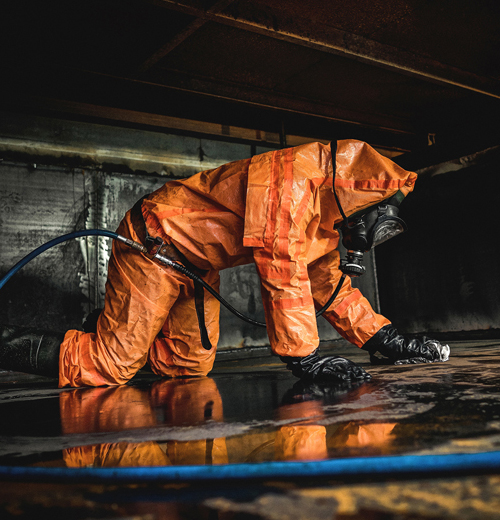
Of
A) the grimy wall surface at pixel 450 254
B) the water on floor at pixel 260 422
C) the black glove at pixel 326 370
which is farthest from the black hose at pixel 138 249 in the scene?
the grimy wall surface at pixel 450 254

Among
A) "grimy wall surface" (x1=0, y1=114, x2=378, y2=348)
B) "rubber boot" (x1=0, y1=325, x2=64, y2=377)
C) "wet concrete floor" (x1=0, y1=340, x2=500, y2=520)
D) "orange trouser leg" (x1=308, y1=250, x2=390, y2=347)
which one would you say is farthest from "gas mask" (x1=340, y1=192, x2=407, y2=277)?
"grimy wall surface" (x1=0, y1=114, x2=378, y2=348)

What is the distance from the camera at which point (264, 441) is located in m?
0.99

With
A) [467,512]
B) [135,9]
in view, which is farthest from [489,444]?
[135,9]

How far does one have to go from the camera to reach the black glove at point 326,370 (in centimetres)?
182

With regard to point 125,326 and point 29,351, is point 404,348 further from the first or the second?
point 29,351

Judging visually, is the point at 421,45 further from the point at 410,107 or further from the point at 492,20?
the point at 410,107

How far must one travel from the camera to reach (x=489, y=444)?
83cm

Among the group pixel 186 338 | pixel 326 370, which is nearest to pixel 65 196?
pixel 186 338

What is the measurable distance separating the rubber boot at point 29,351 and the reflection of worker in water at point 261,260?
0.01 metres

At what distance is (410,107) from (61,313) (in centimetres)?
337

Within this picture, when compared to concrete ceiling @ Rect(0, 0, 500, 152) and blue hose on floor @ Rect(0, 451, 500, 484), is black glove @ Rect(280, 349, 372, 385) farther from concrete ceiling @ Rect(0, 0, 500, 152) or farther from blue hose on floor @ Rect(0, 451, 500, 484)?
concrete ceiling @ Rect(0, 0, 500, 152)

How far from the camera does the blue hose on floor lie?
2.41 ft

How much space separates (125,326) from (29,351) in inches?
19.5

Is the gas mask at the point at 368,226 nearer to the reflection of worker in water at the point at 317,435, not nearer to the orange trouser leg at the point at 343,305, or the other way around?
the orange trouser leg at the point at 343,305
